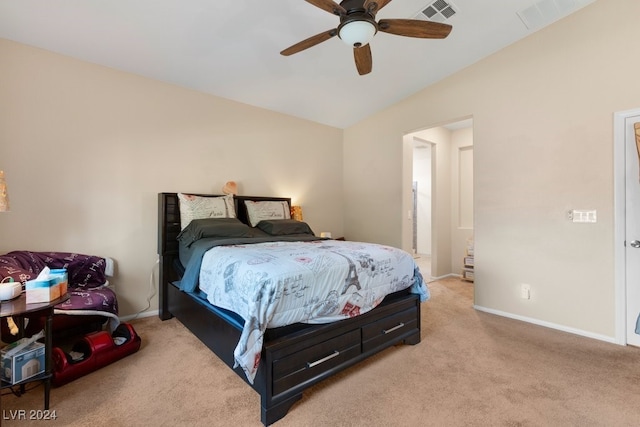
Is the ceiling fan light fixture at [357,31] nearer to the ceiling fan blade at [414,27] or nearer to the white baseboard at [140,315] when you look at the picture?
the ceiling fan blade at [414,27]

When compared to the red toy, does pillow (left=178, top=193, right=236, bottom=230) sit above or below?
above

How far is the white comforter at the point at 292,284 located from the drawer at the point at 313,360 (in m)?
0.15

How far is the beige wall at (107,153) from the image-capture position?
2660 mm

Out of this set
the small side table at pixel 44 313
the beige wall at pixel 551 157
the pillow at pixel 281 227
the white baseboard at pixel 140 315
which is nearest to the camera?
the small side table at pixel 44 313

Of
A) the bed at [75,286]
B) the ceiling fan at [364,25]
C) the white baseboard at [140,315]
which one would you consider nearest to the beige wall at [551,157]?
the ceiling fan at [364,25]

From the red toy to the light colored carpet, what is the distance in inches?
2.4

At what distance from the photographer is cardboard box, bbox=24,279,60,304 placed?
168cm

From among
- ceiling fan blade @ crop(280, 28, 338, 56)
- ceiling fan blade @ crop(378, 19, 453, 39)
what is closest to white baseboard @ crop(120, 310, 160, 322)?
ceiling fan blade @ crop(280, 28, 338, 56)

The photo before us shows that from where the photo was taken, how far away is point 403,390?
1.96m

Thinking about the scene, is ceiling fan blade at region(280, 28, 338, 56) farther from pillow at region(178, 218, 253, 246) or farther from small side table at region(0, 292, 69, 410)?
small side table at region(0, 292, 69, 410)

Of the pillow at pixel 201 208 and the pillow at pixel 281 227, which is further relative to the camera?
the pillow at pixel 281 227

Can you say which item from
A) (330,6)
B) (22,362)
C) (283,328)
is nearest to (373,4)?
(330,6)

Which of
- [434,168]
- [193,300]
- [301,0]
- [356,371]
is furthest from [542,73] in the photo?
[193,300]

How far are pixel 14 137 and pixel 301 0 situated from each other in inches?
111
